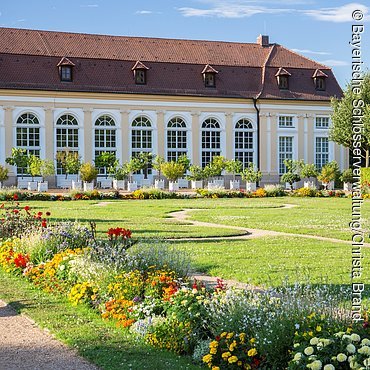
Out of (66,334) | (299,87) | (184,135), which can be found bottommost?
(66,334)

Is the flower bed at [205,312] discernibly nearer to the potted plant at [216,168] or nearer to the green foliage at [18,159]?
the green foliage at [18,159]

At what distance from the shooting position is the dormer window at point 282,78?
48.0 meters

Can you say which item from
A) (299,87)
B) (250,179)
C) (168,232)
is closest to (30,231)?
(168,232)

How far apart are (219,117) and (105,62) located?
785cm

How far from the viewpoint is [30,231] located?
13.6m

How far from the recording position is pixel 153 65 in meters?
46.5

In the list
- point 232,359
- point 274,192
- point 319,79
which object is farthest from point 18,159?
point 232,359

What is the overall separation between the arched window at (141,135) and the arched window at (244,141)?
18.5ft

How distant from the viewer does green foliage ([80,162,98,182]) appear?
40656 mm

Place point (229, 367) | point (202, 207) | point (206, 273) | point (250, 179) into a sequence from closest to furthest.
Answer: point (229, 367) < point (206, 273) < point (202, 207) < point (250, 179)

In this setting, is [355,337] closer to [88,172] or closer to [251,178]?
[88,172]

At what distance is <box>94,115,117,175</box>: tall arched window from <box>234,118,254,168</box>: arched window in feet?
25.9

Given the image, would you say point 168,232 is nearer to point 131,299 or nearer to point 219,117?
point 131,299

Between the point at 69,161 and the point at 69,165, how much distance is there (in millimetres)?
220
